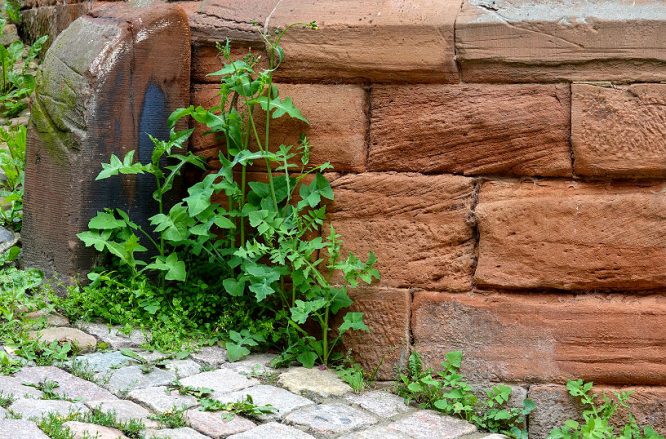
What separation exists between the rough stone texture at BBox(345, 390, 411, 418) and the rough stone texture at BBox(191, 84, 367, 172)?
1.04 m

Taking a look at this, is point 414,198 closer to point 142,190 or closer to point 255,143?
point 255,143

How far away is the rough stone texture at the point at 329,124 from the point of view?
4.40 meters

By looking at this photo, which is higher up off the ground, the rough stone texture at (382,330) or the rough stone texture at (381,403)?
the rough stone texture at (382,330)

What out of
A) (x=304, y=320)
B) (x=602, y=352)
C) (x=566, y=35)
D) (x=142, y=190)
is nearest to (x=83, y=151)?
(x=142, y=190)

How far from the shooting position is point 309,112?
4.48m

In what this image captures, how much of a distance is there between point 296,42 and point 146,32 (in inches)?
29.8

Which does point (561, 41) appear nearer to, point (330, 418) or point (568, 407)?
point (568, 407)

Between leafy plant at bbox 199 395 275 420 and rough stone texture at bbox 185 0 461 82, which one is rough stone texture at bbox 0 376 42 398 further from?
rough stone texture at bbox 185 0 461 82

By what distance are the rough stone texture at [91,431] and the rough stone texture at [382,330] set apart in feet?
4.44

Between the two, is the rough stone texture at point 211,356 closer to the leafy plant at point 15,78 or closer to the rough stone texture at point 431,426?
the rough stone texture at point 431,426

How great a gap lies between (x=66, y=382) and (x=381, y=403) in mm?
1317

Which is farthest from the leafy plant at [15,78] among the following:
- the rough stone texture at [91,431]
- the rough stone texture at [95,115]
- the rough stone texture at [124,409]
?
the rough stone texture at [91,431]

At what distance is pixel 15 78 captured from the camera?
20.9 feet

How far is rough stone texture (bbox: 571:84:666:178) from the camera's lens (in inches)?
158
